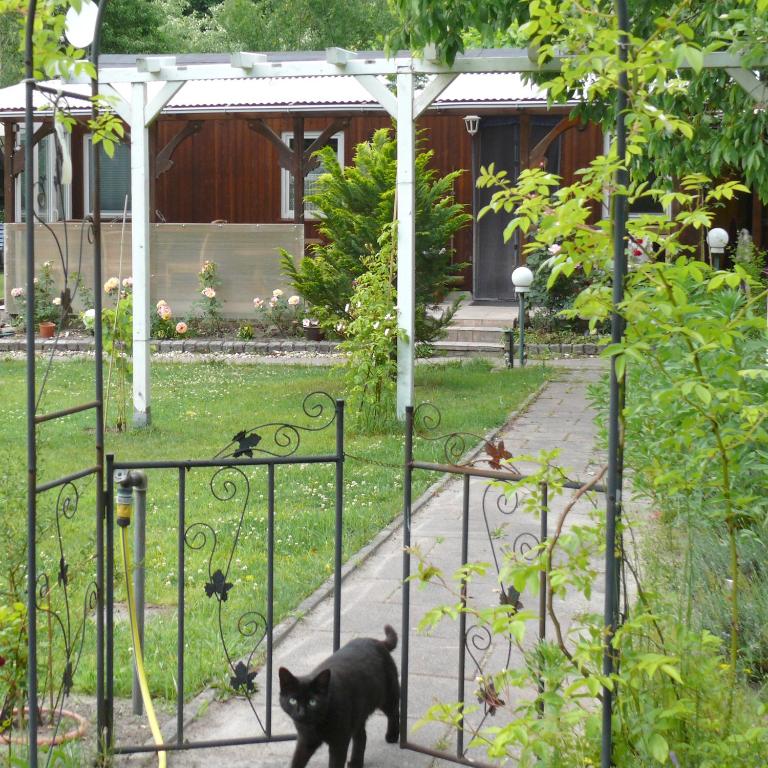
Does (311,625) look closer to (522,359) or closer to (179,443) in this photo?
(179,443)

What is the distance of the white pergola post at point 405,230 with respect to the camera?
9758mm

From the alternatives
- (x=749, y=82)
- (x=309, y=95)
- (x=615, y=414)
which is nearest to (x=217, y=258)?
(x=309, y=95)

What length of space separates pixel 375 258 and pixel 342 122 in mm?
6451

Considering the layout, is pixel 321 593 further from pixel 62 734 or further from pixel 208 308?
pixel 208 308

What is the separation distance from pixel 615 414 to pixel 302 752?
1.54 metres

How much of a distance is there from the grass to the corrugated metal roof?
14.3 ft

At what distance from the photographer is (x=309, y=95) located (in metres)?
17.3

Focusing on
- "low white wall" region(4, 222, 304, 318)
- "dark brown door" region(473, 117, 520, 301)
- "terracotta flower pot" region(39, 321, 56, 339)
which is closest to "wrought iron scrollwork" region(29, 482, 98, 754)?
"low white wall" region(4, 222, 304, 318)

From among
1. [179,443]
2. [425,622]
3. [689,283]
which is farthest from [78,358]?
[425,622]

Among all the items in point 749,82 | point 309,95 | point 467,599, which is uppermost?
point 309,95

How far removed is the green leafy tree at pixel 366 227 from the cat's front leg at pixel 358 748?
8.58 meters

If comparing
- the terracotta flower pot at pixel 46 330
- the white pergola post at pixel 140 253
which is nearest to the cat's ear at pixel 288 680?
the white pergola post at pixel 140 253

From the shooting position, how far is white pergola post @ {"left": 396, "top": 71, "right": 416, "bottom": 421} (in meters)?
9.76

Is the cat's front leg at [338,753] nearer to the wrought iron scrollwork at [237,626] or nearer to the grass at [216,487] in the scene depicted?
the wrought iron scrollwork at [237,626]
